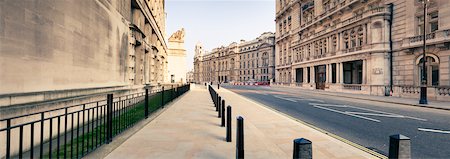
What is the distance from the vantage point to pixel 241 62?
11006 cm

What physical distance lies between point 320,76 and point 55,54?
36.1 m

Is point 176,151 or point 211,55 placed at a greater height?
point 211,55

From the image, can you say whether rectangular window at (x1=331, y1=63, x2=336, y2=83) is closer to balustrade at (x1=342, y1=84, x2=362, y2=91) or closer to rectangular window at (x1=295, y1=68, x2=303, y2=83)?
balustrade at (x1=342, y1=84, x2=362, y2=91)

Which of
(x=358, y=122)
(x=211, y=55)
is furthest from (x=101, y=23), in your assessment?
(x=211, y=55)

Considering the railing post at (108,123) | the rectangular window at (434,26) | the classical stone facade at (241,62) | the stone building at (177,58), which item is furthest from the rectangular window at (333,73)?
the classical stone facade at (241,62)

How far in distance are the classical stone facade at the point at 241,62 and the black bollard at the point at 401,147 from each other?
82500 mm

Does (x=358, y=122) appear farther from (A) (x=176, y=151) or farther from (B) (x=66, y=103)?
(B) (x=66, y=103)

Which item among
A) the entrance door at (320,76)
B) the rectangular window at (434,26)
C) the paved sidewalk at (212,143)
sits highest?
the rectangular window at (434,26)

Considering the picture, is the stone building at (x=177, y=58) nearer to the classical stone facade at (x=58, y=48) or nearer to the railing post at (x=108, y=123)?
the classical stone facade at (x=58, y=48)

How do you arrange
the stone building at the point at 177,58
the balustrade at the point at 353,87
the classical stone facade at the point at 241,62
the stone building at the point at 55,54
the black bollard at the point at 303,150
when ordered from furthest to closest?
the classical stone facade at the point at 241,62 < the stone building at the point at 177,58 < the balustrade at the point at 353,87 < the stone building at the point at 55,54 < the black bollard at the point at 303,150

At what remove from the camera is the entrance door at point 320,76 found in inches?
1306

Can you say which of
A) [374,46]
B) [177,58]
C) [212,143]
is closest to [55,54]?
[212,143]

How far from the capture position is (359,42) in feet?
85.0

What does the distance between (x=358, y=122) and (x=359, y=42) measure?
2188cm
